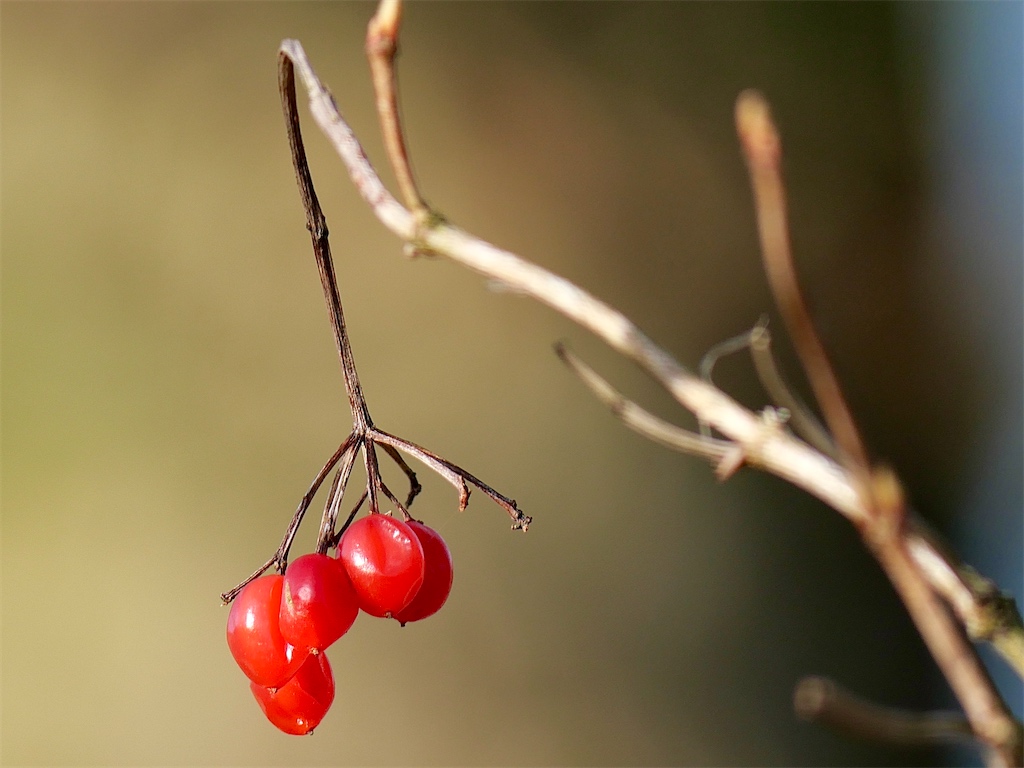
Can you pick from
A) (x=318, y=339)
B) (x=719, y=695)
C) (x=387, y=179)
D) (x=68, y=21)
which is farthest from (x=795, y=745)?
(x=68, y=21)

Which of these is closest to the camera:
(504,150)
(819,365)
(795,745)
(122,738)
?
(819,365)

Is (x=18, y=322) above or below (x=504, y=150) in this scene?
below

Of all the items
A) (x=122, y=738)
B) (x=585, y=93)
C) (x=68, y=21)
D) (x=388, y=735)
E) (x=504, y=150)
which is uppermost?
(x=585, y=93)

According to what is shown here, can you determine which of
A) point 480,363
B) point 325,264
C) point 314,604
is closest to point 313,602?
point 314,604

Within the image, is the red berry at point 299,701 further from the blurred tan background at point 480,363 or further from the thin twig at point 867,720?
the blurred tan background at point 480,363

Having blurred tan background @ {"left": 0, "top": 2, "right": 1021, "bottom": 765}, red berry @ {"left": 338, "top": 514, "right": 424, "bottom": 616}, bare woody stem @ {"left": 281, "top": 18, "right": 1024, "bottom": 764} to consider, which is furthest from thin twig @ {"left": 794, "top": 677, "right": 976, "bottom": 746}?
blurred tan background @ {"left": 0, "top": 2, "right": 1021, "bottom": 765}

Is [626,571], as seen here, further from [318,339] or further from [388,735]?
[318,339]

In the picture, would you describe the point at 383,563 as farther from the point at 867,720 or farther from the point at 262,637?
the point at 867,720
